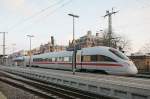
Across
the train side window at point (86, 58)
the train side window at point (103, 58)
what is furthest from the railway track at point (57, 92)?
the train side window at point (86, 58)

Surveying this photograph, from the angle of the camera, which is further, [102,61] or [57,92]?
[102,61]

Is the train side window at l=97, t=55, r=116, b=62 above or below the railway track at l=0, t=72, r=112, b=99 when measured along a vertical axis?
above

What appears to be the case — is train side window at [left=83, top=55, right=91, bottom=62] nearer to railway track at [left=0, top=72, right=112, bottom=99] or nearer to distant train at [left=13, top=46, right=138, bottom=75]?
distant train at [left=13, top=46, right=138, bottom=75]

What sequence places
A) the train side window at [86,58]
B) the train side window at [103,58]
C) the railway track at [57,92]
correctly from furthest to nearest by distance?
the train side window at [86,58]
the train side window at [103,58]
the railway track at [57,92]

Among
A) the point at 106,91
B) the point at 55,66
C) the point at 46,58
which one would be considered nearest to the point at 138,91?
the point at 106,91

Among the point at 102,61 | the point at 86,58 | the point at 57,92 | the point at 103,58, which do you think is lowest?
the point at 57,92

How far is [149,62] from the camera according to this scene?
53.6 m

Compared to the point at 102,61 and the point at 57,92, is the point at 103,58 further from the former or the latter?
the point at 57,92

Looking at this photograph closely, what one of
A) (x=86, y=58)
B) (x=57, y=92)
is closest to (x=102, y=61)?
(x=86, y=58)

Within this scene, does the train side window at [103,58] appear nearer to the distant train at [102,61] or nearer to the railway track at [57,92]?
the distant train at [102,61]

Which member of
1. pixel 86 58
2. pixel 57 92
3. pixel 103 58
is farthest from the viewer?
pixel 86 58

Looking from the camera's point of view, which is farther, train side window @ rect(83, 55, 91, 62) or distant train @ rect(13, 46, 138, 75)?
train side window @ rect(83, 55, 91, 62)

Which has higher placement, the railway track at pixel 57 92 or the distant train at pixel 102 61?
the distant train at pixel 102 61

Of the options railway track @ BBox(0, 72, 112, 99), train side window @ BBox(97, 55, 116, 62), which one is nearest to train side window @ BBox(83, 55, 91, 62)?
train side window @ BBox(97, 55, 116, 62)
